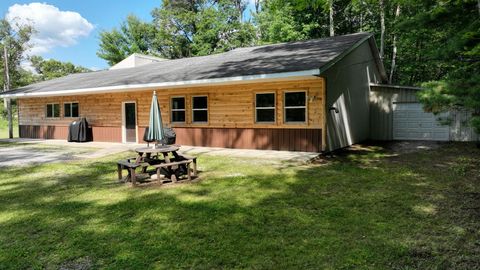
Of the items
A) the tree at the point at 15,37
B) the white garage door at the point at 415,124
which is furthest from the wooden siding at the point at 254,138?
the tree at the point at 15,37

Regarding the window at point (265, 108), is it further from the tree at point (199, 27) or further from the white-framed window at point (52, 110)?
the tree at point (199, 27)

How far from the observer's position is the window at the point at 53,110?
56.7 ft

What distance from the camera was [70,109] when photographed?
16.7m

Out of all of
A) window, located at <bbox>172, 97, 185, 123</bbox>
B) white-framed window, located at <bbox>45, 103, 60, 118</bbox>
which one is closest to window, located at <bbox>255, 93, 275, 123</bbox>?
window, located at <bbox>172, 97, 185, 123</bbox>

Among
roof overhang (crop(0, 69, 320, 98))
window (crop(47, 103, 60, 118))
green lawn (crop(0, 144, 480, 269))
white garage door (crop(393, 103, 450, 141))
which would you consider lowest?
green lawn (crop(0, 144, 480, 269))

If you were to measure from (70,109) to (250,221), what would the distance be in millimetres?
15007

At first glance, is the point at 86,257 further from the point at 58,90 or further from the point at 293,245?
the point at 58,90

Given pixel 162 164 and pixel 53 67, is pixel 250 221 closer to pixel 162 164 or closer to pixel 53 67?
pixel 162 164

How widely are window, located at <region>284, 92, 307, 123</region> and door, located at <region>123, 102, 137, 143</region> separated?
267 inches

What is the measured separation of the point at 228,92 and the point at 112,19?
33.3 m

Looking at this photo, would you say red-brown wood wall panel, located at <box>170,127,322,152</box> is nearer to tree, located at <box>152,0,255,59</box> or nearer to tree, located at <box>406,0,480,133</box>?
tree, located at <box>406,0,480,133</box>

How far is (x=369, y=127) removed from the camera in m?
14.7

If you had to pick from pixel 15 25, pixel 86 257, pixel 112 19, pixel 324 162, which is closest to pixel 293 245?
pixel 86 257

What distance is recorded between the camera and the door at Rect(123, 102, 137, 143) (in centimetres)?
1459
